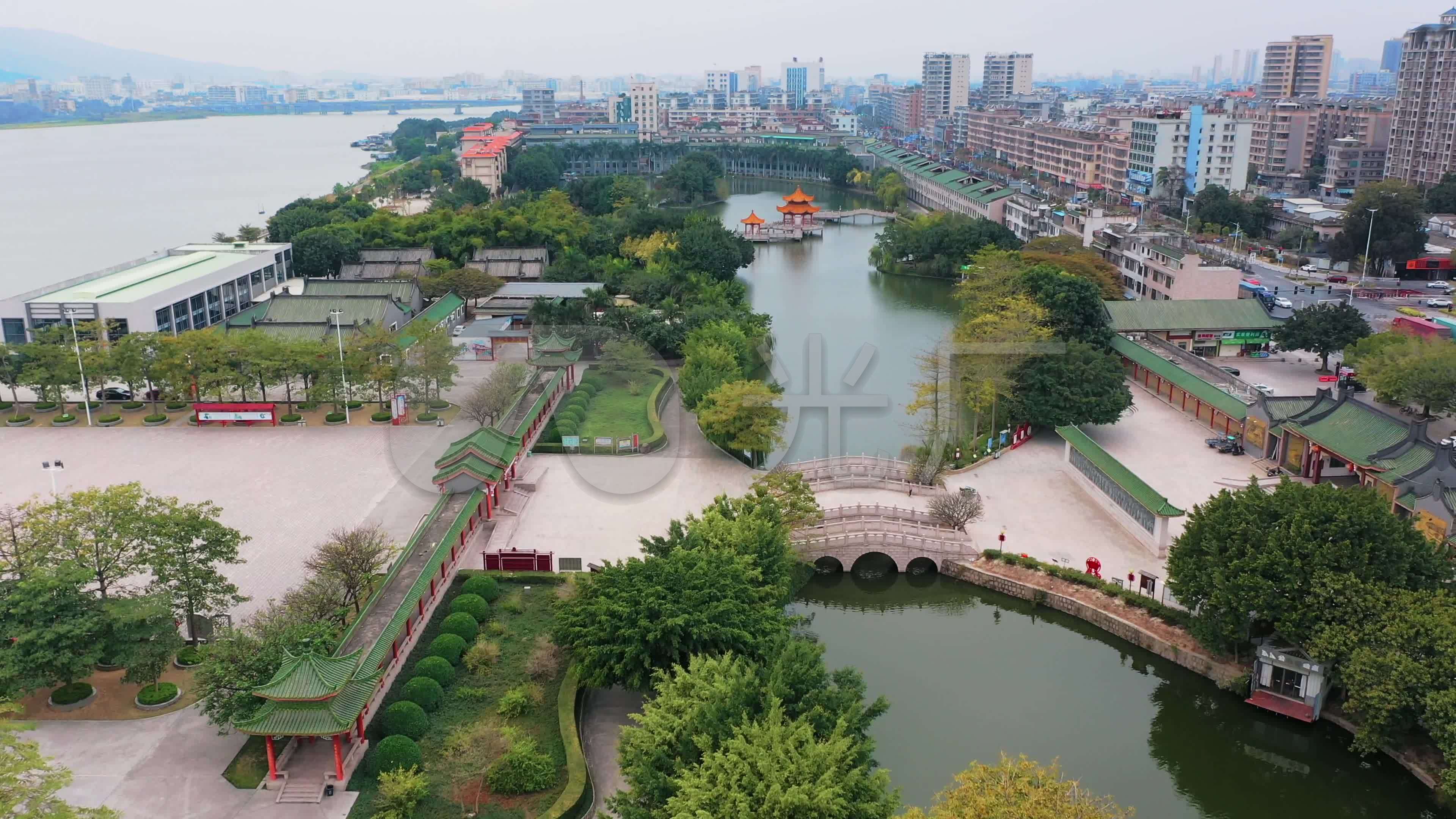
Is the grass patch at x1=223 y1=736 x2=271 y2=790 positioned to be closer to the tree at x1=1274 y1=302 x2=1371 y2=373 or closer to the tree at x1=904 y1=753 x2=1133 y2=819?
the tree at x1=904 y1=753 x2=1133 y2=819

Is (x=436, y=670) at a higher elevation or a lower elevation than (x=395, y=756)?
higher

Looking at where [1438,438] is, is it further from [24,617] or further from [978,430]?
[24,617]

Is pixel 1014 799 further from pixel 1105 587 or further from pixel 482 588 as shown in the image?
pixel 482 588

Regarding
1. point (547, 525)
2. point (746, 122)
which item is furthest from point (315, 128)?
point (547, 525)

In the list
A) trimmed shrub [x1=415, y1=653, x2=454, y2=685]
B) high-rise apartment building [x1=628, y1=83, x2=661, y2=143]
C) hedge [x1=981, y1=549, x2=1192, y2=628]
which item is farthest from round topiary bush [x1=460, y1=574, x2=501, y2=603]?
high-rise apartment building [x1=628, y1=83, x2=661, y2=143]

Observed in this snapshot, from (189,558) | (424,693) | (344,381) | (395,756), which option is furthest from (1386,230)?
(189,558)

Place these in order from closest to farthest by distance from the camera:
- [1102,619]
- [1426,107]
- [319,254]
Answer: [1102,619] < [319,254] < [1426,107]
